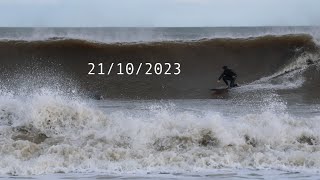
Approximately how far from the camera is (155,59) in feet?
59.9

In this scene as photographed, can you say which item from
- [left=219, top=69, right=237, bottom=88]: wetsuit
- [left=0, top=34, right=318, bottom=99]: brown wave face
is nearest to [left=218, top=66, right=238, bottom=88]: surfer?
[left=219, top=69, right=237, bottom=88]: wetsuit

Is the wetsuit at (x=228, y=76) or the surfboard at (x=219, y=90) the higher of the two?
the wetsuit at (x=228, y=76)

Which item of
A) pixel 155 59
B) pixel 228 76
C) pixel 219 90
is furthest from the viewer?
pixel 155 59

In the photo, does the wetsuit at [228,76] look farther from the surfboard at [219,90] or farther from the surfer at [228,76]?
the surfboard at [219,90]

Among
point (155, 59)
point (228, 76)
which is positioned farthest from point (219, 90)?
point (155, 59)

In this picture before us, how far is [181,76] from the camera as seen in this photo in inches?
659

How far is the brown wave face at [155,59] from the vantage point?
15.7 m

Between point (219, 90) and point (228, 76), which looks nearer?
point (219, 90)

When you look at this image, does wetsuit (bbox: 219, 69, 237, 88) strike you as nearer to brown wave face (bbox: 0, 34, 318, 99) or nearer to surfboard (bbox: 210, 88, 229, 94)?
surfboard (bbox: 210, 88, 229, 94)

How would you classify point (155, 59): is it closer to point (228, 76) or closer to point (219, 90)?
Answer: point (228, 76)

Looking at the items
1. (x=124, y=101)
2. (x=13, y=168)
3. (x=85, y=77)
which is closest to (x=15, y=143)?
(x=13, y=168)

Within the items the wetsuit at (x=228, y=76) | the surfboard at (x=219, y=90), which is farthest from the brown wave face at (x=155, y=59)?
the wetsuit at (x=228, y=76)

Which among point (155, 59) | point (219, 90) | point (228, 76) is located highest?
point (155, 59)

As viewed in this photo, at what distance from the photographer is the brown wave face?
15719 millimetres
